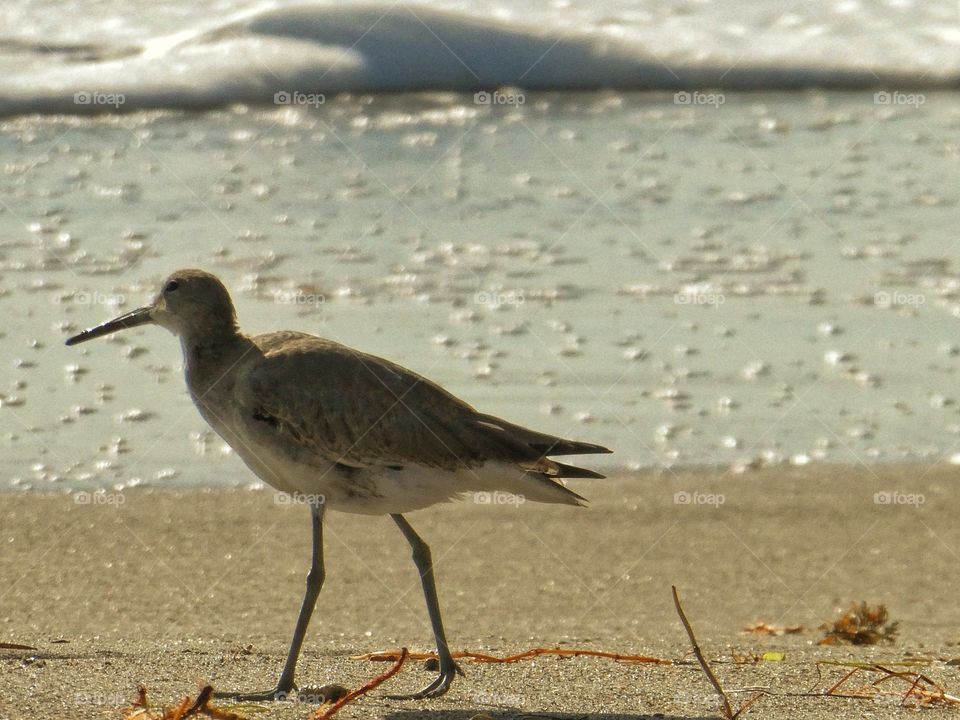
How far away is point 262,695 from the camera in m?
3.88

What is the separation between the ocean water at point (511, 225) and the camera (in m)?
6.72

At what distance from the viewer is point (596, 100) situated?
43.8 feet

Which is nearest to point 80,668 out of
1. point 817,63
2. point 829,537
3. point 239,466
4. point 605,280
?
point 239,466

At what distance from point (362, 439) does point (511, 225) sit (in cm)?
506

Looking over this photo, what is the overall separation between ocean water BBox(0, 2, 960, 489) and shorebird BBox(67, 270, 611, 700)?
1932mm

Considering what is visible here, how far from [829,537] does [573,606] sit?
1245mm

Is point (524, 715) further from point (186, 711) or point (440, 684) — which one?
point (186, 711)

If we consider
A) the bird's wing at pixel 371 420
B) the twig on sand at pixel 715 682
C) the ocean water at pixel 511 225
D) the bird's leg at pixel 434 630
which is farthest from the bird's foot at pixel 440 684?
the ocean water at pixel 511 225

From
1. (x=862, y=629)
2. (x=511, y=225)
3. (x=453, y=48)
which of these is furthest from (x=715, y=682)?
(x=453, y=48)

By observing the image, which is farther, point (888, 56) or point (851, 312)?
point (888, 56)

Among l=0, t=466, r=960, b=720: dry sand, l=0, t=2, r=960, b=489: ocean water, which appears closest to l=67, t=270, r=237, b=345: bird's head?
l=0, t=466, r=960, b=720: dry sand

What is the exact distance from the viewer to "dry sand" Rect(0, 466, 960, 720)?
13.0ft

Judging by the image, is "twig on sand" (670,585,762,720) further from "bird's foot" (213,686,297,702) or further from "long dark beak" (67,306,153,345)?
"long dark beak" (67,306,153,345)

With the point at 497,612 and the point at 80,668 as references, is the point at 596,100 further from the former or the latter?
the point at 80,668
